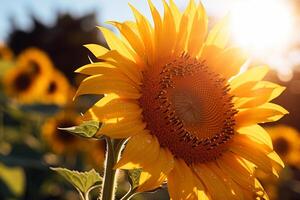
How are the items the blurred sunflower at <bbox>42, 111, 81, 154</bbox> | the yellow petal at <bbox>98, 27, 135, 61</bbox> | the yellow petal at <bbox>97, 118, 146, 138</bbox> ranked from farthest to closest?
the blurred sunflower at <bbox>42, 111, 81, 154</bbox> → the yellow petal at <bbox>98, 27, 135, 61</bbox> → the yellow petal at <bbox>97, 118, 146, 138</bbox>

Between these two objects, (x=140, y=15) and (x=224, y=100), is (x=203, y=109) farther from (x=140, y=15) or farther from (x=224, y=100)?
(x=140, y=15)

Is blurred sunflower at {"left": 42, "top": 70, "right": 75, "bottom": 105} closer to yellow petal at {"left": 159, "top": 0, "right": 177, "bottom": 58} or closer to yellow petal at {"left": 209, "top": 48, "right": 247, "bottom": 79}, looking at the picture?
yellow petal at {"left": 209, "top": 48, "right": 247, "bottom": 79}

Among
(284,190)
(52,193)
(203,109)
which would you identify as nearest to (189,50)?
(203,109)

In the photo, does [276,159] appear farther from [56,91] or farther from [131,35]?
[56,91]

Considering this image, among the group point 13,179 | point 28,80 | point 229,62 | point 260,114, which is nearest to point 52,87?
point 28,80

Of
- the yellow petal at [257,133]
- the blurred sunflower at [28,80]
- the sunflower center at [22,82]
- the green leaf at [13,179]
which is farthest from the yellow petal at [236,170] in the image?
the sunflower center at [22,82]

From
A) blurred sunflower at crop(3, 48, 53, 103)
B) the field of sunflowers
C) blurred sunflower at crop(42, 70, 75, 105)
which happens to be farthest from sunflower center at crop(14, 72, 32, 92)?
the field of sunflowers
